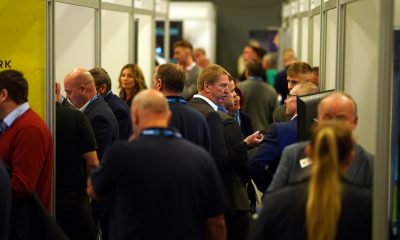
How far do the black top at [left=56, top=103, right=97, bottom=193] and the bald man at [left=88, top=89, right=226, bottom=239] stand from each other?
5.23 ft

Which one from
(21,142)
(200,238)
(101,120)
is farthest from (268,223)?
(101,120)

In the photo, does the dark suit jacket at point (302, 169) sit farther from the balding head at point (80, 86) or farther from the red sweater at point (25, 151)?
the balding head at point (80, 86)

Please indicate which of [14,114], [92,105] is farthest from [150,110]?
[92,105]

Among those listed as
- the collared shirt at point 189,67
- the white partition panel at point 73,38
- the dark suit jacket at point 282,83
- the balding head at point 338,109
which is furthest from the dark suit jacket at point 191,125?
the collared shirt at point 189,67

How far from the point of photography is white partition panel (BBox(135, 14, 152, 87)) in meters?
10.0

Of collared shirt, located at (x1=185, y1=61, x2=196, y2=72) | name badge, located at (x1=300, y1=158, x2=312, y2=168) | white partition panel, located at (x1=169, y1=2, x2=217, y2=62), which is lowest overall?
name badge, located at (x1=300, y1=158, x2=312, y2=168)

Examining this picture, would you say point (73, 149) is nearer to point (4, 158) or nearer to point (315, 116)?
point (4, 158)

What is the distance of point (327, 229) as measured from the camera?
3.45 meters

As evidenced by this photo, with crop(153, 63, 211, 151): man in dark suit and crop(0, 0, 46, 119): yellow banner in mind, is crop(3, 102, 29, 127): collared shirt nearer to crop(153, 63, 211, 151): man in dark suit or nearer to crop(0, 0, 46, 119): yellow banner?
crop(0, 0, 46, 119): yellow banner

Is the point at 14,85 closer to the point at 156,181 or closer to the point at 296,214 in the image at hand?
the point at 156,181

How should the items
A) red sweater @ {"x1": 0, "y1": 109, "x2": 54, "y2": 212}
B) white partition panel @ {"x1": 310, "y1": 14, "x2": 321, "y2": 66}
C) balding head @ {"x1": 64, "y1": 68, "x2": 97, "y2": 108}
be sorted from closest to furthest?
red sweater @ {"x1": 0, "y1": 109, "x2": 54, "y2": 212} < balding head @ {"x1": 64, "y1": 68, "x2": 97, "y2": 108} < white partition panel @ {"x1": 310, "y1": 14, "x2": 321, "y2": 66}

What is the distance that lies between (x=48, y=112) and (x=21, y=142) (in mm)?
793

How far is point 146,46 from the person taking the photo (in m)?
10.4

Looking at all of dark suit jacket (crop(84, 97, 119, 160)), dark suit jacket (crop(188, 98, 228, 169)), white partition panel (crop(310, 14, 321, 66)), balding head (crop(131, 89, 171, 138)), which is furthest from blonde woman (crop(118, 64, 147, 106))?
balding head (crop(131, 89, 171, 138))
